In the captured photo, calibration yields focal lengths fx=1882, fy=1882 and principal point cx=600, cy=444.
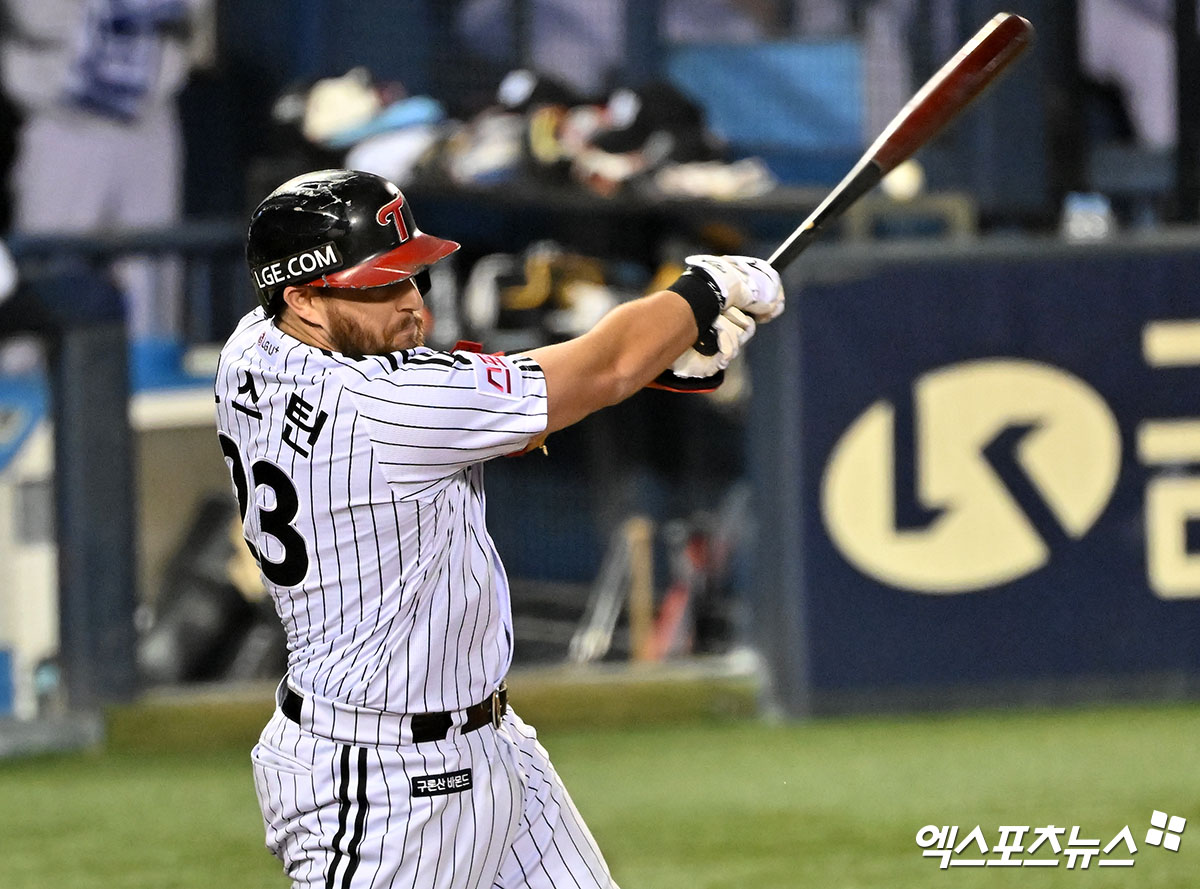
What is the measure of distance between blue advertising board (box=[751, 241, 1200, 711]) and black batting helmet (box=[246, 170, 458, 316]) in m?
4.24

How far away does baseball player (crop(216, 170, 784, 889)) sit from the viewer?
2904mm

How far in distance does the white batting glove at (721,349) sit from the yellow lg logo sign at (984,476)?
3.81 m

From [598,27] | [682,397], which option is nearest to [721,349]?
[682,397]

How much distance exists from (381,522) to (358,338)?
1.02 feet

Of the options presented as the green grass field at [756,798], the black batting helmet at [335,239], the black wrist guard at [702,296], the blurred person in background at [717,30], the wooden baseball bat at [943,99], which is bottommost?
the green grass field at [756,798]

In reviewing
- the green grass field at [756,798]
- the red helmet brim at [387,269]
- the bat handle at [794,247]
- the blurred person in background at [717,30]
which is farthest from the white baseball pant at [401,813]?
the blurred person in background at [717,30]

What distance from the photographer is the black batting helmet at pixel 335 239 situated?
295 centimetres

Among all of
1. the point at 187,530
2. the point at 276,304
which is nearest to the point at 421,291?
the point at 276,304

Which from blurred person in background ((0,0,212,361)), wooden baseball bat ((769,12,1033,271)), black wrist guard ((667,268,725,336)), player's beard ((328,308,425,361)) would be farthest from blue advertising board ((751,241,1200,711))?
blurred person in background ((0,0,212,361))

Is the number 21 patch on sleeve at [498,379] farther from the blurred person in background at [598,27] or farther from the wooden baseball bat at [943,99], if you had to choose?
the blurred person in background at [598,27]

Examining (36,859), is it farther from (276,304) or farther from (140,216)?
(140,216)

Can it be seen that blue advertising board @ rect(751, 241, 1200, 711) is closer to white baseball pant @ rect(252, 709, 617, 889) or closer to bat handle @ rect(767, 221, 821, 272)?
bat handle @ rect(767, 221, 821, 272)

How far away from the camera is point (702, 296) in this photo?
3166 mm

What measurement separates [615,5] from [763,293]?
28.0ft
